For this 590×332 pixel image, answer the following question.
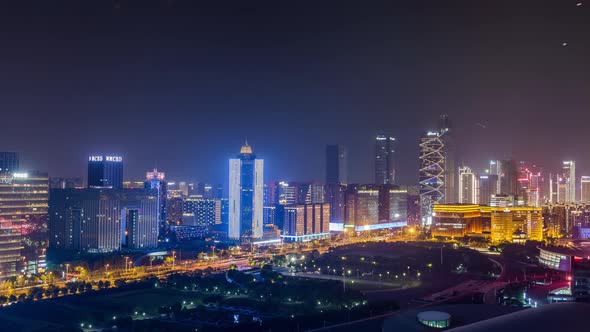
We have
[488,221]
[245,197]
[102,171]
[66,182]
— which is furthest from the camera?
[66,182]

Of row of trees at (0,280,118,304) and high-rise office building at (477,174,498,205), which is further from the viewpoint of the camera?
high-rise office building at (477,174,498,205)

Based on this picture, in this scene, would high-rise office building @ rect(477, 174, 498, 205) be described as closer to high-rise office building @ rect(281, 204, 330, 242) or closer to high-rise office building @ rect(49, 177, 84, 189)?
high-rise office building @ rect(281, 204, 330, 242)

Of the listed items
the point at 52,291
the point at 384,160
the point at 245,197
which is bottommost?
the point at 52,291

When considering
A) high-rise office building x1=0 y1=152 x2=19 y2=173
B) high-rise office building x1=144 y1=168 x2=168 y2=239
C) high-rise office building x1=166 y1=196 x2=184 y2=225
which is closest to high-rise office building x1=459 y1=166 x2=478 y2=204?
high-rise office building x1=166 y1=196 x2=184 y2=225

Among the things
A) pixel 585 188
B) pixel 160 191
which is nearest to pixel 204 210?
pixel 160 191

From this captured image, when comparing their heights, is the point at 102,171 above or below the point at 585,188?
above

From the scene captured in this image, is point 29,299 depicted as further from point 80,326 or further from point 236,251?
point 236,251

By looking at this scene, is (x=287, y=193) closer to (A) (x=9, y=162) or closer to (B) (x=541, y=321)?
(A) (x=9, y=162)

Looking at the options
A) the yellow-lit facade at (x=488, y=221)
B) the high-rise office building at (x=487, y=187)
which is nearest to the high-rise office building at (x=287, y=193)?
the yellow-lit facade at (x=488, y=221)
